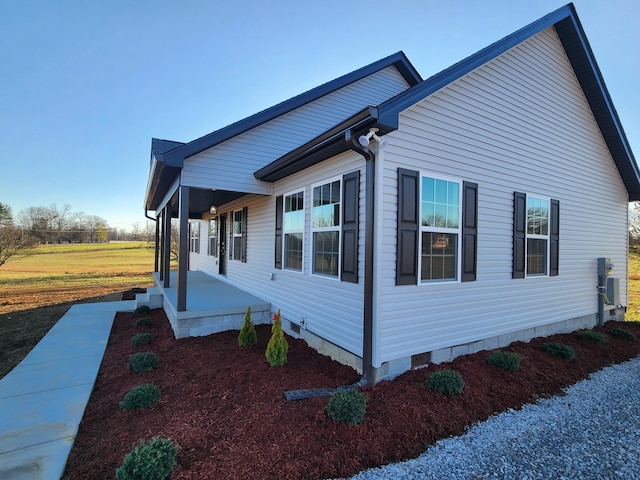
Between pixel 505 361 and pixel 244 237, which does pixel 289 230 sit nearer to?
pixel 244 237

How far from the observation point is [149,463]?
2.14 metres

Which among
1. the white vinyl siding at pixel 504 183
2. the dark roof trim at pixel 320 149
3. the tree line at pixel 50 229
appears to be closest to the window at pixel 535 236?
the white vinyl siding at pixel 504 183

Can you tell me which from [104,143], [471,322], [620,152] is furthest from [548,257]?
[104,143]

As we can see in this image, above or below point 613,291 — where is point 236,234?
above

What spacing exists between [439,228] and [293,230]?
279cm

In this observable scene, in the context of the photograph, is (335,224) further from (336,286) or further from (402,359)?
(402,359)

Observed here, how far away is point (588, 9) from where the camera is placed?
21.3ft

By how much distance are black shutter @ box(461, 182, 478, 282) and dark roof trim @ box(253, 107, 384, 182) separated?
1904 mm

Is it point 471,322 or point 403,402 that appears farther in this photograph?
point 471,322

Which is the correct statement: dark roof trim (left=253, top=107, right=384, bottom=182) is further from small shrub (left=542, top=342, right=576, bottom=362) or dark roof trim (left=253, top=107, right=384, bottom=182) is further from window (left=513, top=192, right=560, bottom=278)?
small shrub (left=542, top=342, right=576, bottom=362)

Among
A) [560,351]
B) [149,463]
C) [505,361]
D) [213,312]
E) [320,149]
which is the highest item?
[320,149]

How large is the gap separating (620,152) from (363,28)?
7385mm

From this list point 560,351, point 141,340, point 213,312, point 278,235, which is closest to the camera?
point 560,351

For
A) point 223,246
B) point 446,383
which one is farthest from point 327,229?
point 223,246
